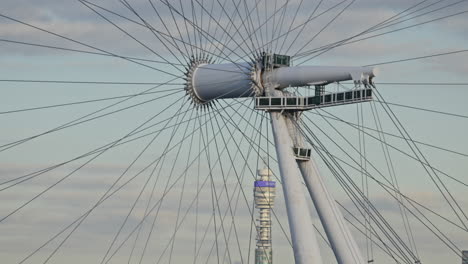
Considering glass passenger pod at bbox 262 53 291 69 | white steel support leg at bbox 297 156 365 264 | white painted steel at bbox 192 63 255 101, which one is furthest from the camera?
white painted steel at bbox 192 63 255 101

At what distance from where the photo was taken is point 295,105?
295ft

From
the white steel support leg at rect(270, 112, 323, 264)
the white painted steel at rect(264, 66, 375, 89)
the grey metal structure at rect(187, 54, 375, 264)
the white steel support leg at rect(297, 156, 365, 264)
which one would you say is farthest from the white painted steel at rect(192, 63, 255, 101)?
the white steel support leg at rect(297, 156, 365, 264)

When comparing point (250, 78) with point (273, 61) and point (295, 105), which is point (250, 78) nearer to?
point (273, 61)

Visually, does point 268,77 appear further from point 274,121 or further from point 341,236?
point 341,236

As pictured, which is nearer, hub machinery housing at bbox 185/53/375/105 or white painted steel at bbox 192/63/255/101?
hub machinery housing at bbox 185/53/375/105

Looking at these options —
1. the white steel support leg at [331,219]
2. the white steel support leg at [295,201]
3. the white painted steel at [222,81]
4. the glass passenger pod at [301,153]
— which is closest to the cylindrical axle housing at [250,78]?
the white painted steel at [222,81]

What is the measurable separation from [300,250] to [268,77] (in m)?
12.6

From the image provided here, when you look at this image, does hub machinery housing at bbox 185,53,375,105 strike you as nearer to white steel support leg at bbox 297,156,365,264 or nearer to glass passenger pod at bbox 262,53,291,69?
glass passenger pod at bbox 262,53,291,69

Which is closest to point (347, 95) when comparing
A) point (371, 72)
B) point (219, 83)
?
point (371, 72)

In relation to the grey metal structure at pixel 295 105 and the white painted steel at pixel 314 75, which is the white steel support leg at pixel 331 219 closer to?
the grey metal structure at pixel 295 105

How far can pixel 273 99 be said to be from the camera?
90.1 meters

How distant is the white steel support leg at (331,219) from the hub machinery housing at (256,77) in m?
6.14

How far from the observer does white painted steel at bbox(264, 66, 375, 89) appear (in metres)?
86.0

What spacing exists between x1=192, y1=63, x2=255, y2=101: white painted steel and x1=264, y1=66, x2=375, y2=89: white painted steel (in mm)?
1659
